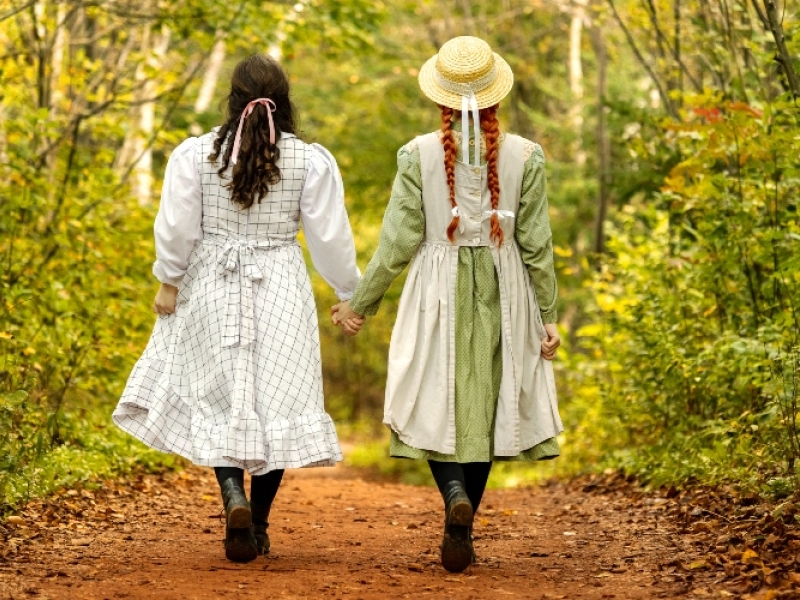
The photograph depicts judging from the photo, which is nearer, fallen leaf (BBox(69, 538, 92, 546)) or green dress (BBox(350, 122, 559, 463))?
green dress (BBox(350, 122, 559, 463))

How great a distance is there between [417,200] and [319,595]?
1.70 metres

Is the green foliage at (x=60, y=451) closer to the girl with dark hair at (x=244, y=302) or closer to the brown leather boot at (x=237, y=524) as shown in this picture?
the girl with dark hair at (x=244, y=302)

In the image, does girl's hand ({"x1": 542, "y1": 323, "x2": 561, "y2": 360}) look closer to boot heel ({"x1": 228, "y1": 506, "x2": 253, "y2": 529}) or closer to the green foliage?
boot heel ({"x1": 228, "y1": 506, "x2": 253, "y2": 529})

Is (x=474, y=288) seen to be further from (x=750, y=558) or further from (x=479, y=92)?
(x=750, y=558)

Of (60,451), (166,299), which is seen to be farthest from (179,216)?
(60,451)

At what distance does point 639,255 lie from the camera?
9.98m

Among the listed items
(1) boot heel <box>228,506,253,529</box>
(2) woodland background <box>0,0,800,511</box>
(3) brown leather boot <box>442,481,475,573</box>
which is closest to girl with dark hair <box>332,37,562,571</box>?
(3) brown leather boot <box>442,481,475,573</box>

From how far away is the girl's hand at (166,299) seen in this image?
5141 millimetres

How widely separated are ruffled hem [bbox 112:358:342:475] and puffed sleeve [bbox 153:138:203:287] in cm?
43

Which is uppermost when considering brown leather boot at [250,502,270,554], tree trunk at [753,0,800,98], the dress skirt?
tree trunk at [753,0,800,98]

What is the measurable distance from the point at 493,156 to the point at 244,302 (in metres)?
1.24


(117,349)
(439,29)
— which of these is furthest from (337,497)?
(439,29)

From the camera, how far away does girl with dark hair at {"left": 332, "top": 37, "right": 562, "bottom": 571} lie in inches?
194

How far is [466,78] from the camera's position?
5.04m
